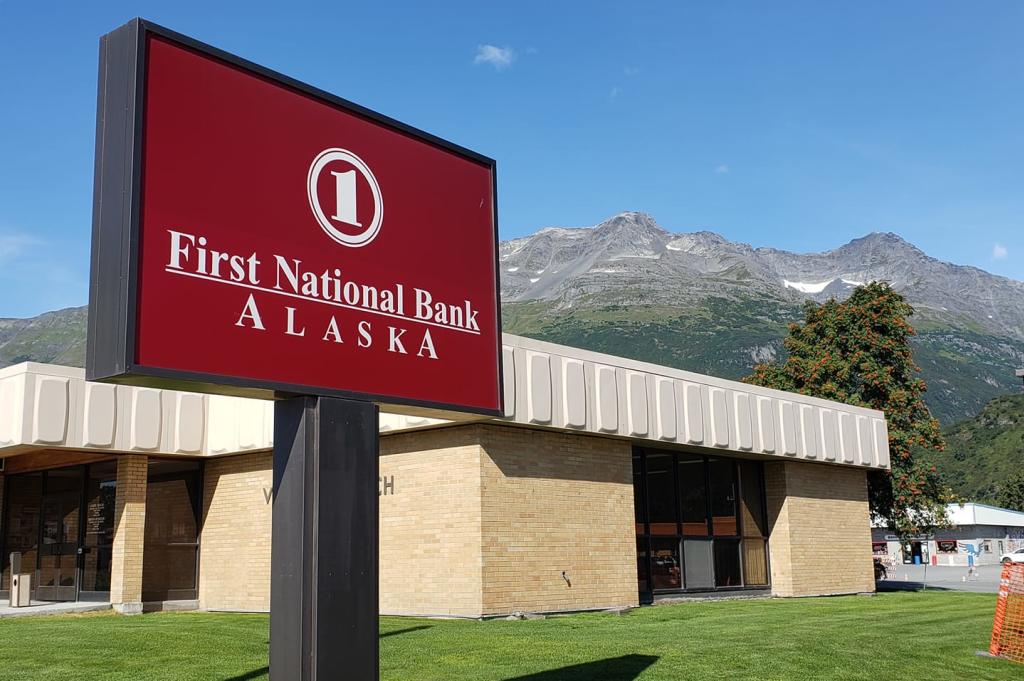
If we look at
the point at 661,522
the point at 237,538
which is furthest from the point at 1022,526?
the point at 237,538

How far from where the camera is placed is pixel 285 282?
23.5ft

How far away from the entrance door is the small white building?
73.8m

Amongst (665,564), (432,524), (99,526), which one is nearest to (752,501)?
(665,564)

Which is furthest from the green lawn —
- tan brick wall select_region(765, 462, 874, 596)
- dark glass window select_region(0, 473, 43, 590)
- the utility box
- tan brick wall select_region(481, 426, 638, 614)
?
tan brick wall select_region(765, 462, 874, 596)

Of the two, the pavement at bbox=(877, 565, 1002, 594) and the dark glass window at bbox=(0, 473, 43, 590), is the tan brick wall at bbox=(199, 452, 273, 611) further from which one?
the pavement at bbox=(877, 565, 1002, 594)

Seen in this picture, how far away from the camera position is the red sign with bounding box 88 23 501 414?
6.40 meters

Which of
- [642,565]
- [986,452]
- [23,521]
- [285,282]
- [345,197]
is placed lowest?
[642,565]

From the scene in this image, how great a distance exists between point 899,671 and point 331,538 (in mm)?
7978

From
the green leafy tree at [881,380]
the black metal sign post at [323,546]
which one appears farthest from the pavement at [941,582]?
the black metal sign post at [323,546]

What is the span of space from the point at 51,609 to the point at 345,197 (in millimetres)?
16604

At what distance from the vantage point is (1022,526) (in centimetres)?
9000

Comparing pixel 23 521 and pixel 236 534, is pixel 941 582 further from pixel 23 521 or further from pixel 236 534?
pixel 23 521

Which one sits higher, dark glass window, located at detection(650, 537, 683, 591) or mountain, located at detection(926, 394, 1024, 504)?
mountain, located at detection(926, 394, 1024, 504)

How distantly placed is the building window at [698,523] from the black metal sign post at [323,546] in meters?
14.6
